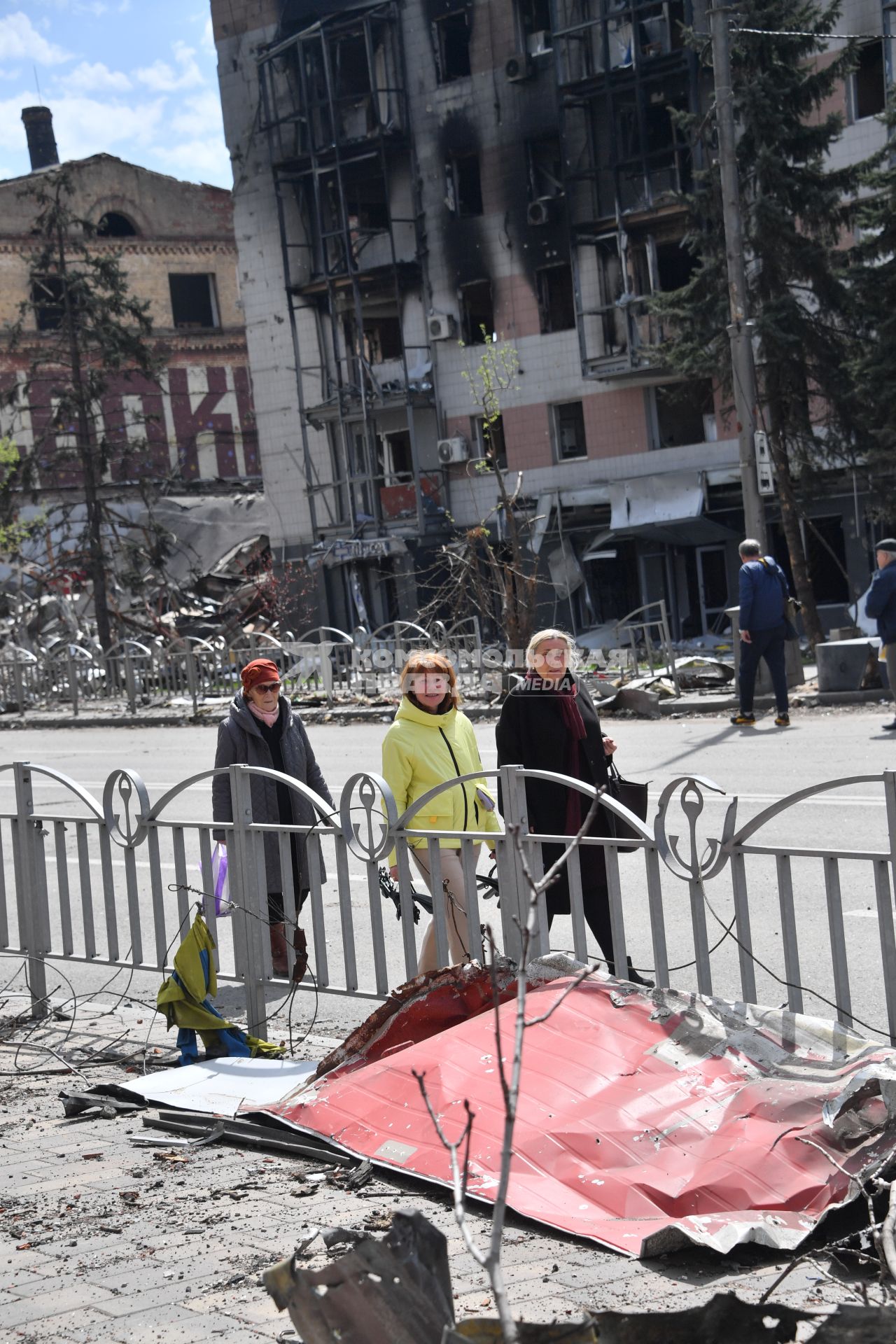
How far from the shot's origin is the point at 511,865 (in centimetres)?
521

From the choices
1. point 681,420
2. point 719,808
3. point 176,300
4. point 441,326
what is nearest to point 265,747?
point 719,808

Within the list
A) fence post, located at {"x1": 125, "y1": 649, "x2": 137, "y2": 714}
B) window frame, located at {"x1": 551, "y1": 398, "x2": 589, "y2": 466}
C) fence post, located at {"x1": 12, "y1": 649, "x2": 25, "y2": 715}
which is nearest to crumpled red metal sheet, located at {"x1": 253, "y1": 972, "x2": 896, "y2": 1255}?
fence post, located at {"x1": 125, "y1": 649, "x2": 137, "y2": 714}

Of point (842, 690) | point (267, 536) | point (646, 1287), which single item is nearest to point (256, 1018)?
point (646, 1287)

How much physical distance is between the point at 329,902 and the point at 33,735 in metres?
16.9

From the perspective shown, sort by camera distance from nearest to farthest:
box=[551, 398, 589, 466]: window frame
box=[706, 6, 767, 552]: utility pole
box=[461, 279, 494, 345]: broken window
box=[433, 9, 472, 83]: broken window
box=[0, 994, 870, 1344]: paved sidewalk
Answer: box=[0, 994, 870, 1344]: paved sidewalk
box=[706, 6, 767, 552]: utility pole
box=[551, 398, 589, 466]: window frame
box=[433, 9, 472, 83]: broken window
box=[461, 279, 494, 345]: broken window

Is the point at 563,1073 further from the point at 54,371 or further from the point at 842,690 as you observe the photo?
the point at 54,371

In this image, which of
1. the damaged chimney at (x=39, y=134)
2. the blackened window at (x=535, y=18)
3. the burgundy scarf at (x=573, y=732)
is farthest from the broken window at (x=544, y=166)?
the burgundy scarf at (x=573, y=732)

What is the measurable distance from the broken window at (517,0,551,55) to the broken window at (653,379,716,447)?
9.13m

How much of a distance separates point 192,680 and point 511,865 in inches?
818

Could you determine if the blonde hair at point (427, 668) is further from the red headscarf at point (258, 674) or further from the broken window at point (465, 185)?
the broken window at point (465, 185)

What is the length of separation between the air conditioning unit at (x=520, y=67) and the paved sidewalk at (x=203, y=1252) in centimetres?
3520

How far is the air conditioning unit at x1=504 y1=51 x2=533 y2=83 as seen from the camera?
36.4m

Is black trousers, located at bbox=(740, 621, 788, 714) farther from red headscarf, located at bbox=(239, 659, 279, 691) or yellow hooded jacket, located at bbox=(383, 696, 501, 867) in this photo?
yellow hooded jacket, located at bbox=(383, 696, 501, 867)

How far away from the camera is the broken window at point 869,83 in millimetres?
31625
